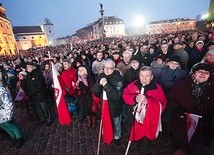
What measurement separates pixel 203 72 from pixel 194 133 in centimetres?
127

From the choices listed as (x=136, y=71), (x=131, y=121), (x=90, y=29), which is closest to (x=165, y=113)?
(x=131, y=121)

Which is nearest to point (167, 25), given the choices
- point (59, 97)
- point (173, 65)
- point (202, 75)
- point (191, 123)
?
point (173, 65)

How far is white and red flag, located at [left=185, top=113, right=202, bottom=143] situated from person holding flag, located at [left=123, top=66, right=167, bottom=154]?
1.71 feet

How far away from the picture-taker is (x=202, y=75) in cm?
287

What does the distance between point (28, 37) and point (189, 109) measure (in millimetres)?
90210

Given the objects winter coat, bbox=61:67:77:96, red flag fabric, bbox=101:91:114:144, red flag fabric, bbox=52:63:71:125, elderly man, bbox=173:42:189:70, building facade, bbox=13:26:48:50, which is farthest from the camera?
building facade, bbox=13:26:48:50

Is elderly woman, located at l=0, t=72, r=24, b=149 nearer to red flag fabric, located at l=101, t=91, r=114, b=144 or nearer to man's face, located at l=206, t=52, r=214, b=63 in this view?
red flag fabric, located at l=101, t=91, r=114, b=144

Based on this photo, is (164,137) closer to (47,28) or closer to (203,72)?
(203,72)

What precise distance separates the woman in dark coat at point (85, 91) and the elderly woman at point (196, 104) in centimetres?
258

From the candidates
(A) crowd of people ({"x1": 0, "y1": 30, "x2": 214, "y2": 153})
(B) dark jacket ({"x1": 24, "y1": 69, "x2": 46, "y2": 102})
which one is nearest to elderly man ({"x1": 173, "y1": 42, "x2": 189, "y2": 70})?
(A) crowd of people ({"x1": 0, "y1": 30, "x2": 214, "y2": 153})

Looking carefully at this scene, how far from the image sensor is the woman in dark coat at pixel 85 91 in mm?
4868

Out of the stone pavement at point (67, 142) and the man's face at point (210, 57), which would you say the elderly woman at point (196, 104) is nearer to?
the stone pavement at point (67, 142)

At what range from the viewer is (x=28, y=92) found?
5305mm

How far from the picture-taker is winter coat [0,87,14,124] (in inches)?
156
